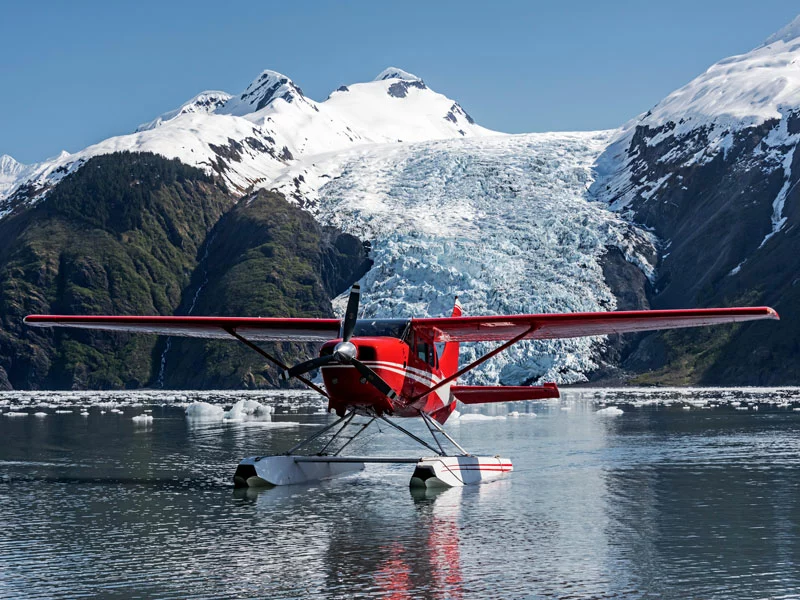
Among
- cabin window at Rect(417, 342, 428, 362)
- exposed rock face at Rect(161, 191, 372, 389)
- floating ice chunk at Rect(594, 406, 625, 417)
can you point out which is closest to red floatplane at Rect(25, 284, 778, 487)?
cabin window at Rect(417, 342, 428, 362)

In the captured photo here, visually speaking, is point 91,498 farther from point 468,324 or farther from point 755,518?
point 755,518

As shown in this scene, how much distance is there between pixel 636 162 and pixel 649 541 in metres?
178

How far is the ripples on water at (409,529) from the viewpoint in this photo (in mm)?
12787

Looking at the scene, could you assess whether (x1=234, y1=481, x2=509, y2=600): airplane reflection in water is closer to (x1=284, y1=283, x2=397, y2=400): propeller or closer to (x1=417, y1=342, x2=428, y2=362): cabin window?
(x1=284, y1=283, x2=397, y2=400): propeller

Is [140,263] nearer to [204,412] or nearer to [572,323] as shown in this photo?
[204,412]

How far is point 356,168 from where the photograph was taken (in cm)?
18950

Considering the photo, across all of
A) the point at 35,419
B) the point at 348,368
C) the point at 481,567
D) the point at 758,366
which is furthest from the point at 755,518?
the point at 758,366

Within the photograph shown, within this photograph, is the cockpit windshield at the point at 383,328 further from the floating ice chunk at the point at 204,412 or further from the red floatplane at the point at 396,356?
the floating ice chunk at the point at 204,412

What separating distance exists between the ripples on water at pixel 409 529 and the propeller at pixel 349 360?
247 cm

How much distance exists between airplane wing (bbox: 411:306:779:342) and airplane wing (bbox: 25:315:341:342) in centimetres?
275

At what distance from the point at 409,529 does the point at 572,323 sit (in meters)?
7.37

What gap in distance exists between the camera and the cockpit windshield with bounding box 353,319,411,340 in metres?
21.9

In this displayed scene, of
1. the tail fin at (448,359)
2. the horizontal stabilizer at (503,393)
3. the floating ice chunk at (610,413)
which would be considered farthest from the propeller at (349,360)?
the floating ice chunk at (610,413)

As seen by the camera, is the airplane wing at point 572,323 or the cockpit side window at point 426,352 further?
the cockpit side window at point 426,352
